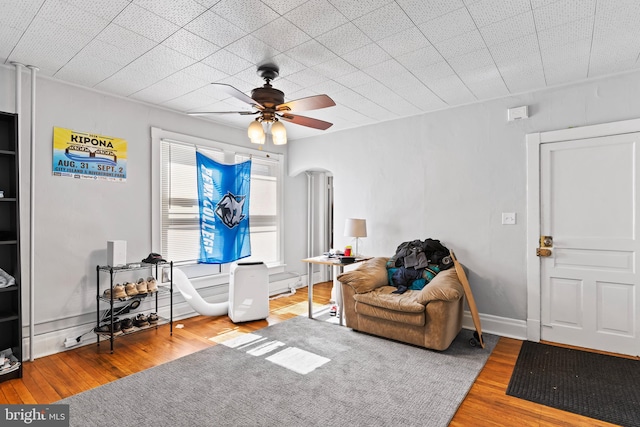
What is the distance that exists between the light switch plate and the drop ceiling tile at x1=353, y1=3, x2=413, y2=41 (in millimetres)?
2316

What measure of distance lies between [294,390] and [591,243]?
3020 mm

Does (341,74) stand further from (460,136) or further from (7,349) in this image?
(7,349)

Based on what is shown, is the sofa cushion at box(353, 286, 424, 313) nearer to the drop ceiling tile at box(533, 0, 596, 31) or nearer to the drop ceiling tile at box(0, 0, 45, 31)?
the drop ceiling tile at box(533, 0, 596, 31)

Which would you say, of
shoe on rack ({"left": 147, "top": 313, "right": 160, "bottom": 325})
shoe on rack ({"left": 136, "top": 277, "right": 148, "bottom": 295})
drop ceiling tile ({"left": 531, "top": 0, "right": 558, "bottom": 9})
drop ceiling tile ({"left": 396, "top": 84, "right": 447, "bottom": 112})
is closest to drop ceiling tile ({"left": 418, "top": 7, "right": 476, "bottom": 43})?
drop ceiling tile ({"left": 531, "top": 0, "right": 558, "bottom": 9})

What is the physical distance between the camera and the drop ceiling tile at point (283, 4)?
1985 mm

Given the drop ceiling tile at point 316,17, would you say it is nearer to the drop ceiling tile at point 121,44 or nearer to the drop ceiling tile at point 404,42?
the drop ceiling tile at point 404,42

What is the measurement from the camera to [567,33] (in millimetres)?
2363

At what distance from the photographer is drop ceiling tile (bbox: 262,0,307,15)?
6.51ft

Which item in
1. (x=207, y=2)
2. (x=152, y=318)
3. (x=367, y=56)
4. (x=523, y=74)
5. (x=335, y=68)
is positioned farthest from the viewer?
(x=152, y=318)

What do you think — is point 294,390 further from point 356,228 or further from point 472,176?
point 472,176

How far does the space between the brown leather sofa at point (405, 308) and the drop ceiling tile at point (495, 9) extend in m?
2.11

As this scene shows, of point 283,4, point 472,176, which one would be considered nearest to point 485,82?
point 472,176

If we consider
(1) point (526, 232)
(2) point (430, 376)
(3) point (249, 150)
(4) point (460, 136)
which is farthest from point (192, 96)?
(1) point (526, 232)

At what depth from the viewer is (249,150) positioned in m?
5.03
